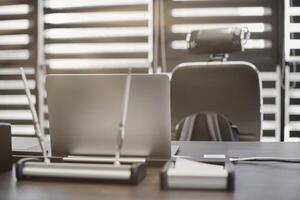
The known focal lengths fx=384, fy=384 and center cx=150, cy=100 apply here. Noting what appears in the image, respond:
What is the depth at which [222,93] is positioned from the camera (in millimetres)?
2387

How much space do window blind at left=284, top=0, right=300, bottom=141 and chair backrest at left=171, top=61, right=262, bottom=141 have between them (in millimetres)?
904

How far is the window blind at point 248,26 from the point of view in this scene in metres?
3.13

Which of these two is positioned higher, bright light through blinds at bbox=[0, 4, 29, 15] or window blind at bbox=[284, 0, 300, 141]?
bright light through blinds at bbox=[0, 4, 29, 15]

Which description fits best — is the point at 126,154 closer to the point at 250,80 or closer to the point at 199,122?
the point at 199,122

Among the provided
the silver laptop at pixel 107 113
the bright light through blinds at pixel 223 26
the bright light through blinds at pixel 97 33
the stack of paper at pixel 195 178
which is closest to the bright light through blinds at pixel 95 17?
the bright light through blinds at pixel 97 33

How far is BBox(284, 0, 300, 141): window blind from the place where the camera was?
3057mm

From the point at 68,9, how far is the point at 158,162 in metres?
2.52

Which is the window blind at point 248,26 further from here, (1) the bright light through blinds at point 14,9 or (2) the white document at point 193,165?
(2) the white document at point 193,165

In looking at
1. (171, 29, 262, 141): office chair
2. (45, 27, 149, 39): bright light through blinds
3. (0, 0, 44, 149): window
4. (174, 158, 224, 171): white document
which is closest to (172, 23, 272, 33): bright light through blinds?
(45, 27, 149, 39): bright light through blinds

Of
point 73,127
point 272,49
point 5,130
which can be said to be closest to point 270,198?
point 73,127

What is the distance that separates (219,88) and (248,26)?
101 centimetres

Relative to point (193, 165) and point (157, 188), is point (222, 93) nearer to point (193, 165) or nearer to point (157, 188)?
point (193, 165)

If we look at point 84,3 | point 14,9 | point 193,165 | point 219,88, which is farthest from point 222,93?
point 14,9

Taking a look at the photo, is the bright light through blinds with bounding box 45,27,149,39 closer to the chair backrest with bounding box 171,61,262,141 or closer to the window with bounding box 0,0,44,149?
the window with bounding box 0,0,44,149
